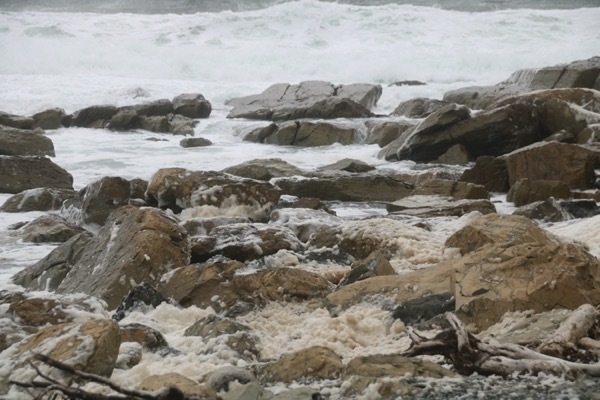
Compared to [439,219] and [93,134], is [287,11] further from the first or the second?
[439,219]

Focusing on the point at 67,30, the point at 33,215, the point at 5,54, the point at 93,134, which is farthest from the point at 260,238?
the point at 67,30

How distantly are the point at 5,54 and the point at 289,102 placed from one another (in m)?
14.1

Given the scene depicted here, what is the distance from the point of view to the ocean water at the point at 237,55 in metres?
13.3

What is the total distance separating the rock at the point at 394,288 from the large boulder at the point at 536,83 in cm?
1053

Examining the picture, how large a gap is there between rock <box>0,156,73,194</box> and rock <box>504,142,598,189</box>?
Result: 540cm

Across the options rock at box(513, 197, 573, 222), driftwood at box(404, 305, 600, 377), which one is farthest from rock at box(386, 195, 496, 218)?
driftwood at box(404, 305, 600, 377)

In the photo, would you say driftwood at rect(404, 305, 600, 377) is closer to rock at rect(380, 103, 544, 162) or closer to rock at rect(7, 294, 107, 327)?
rock at rect(7, 294, 107, 327)

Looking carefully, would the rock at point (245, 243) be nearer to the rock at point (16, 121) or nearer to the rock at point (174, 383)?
the rock at point (174, 383)

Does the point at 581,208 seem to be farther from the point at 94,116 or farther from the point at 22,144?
the point at 94,116

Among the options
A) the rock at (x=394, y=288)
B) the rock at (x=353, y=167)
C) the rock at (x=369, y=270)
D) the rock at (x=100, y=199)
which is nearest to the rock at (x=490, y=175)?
the rock at (x=353, y=167)

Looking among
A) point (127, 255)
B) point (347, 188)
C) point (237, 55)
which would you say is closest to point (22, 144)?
point (347, 188)

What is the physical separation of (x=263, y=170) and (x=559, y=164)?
342cm

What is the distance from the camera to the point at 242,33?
2978 cm

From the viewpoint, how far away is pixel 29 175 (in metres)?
9.05
